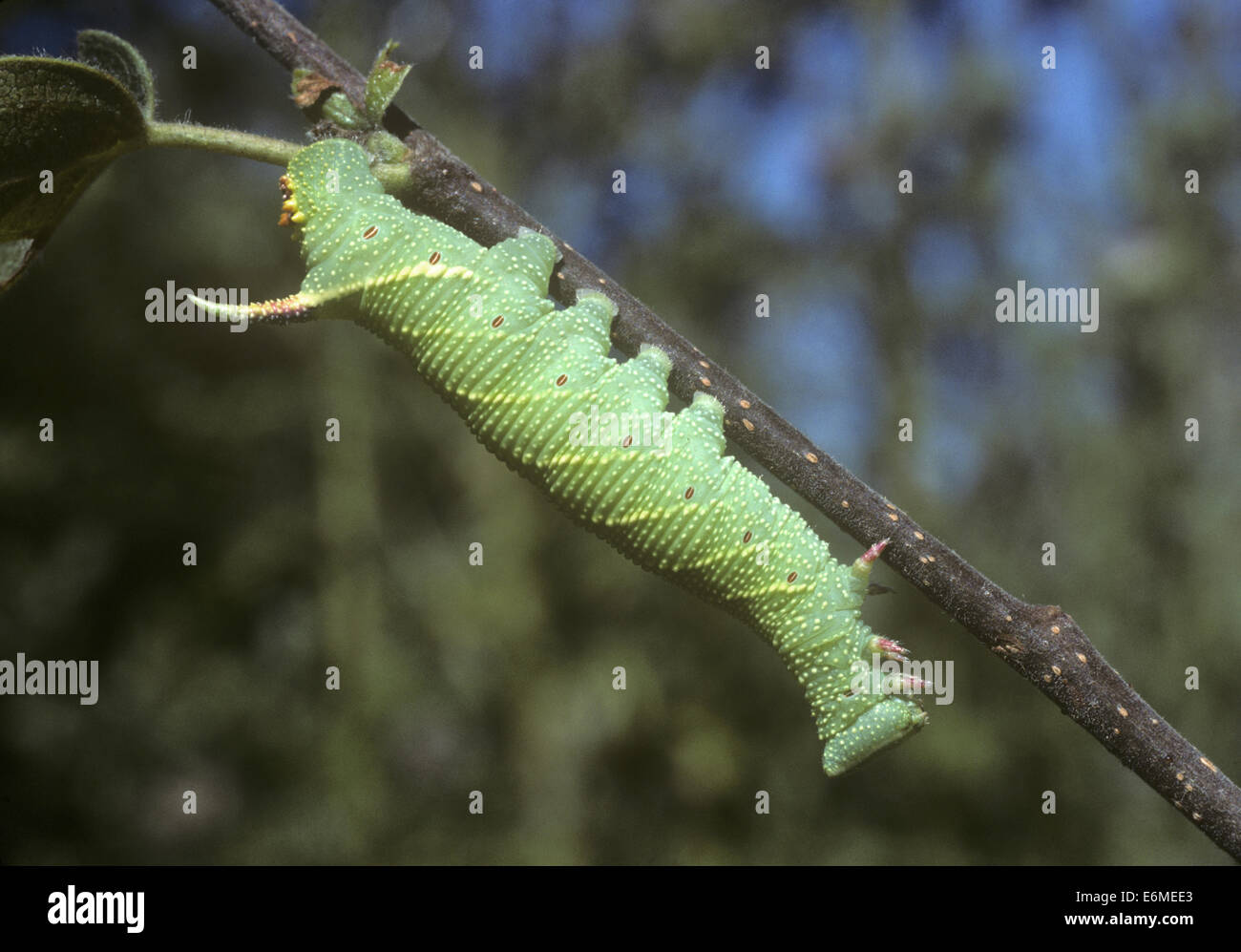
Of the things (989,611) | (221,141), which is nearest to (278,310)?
(221,141)

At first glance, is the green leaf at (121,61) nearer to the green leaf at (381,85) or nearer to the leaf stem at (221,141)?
the leaf stem at (221,141)

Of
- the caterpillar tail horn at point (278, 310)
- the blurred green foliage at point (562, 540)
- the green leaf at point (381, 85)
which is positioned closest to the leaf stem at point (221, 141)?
the green leaf at point (381, 85)

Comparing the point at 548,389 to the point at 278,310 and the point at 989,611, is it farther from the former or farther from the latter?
the point at 989,611

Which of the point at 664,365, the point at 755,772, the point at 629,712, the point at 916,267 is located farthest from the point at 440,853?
the point at 916,267

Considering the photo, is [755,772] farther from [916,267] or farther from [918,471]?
[916,267]

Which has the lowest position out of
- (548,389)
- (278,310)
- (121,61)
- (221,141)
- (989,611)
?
(989,611)
